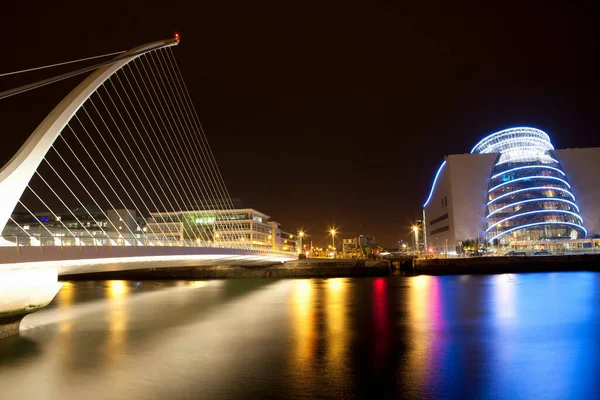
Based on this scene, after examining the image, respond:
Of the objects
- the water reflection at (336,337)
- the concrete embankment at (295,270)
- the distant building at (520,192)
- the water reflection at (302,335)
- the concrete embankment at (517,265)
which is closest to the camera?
the water reflection at (336,337)

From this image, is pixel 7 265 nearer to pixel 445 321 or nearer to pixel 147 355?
pixel 147 355

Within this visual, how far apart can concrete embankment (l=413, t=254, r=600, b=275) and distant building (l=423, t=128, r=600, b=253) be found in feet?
68.9

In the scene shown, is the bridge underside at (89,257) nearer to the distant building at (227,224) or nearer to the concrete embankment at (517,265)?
the concrete embankment at (517,265)

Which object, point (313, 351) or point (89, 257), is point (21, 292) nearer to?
point (89, 257)

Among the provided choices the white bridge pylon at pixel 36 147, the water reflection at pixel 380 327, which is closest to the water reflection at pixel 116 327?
the white bridge pylon at pixel 36 147

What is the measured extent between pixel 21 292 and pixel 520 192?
75839 mm

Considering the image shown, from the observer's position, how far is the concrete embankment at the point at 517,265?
5228 centimetres

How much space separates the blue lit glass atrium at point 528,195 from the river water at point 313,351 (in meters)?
50.8

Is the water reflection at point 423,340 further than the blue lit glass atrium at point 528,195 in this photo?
No

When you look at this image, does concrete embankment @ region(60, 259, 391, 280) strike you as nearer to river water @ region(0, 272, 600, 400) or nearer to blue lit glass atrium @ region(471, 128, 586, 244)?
river water @ region(0, 272, 600, 400)

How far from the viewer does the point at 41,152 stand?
49.3ft

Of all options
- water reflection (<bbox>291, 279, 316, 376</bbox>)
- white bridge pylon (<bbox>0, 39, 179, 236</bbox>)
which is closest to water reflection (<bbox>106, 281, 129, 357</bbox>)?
white bridge pylon (<bbox>0, 39, 179, 236</bbox>)

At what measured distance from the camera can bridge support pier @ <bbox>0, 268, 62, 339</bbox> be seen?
44.7ft

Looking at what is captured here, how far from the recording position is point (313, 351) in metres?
15.2
